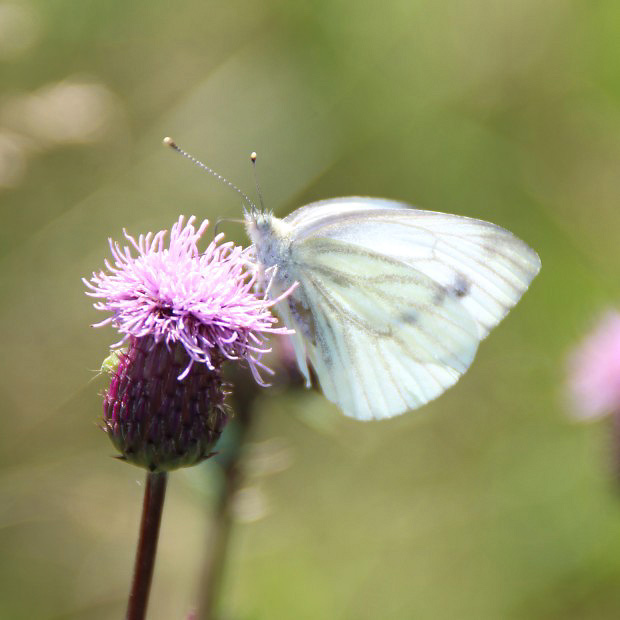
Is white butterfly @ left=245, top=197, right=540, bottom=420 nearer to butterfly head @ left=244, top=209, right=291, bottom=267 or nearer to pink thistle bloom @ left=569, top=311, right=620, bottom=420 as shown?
butterfly head @ left=244, top=209, right=291, bottom=267

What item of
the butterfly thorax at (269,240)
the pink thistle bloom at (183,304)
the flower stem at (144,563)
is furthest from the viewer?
the butterfly thorax at (269,240)

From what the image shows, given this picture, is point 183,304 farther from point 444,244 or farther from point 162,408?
point 444,244

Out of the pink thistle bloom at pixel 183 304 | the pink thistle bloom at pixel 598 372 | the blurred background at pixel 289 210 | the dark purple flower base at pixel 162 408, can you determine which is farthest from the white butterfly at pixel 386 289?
the pink thistle bloom at pixel 598 372

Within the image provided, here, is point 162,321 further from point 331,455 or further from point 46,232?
point 331,455

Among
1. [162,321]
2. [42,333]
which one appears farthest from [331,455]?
[162,321]

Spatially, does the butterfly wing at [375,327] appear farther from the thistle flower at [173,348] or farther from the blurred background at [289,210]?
the blurred background at [289,210]

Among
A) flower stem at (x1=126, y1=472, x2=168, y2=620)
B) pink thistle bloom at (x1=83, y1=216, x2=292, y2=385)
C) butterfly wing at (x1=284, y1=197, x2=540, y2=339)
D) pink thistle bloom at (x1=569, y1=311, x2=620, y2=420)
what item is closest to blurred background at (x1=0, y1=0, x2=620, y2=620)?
pink thistle bloom at (x1=569, y1=311, x2=620, y2=420)

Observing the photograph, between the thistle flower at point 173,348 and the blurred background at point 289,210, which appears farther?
the blurred background at point 289,210
